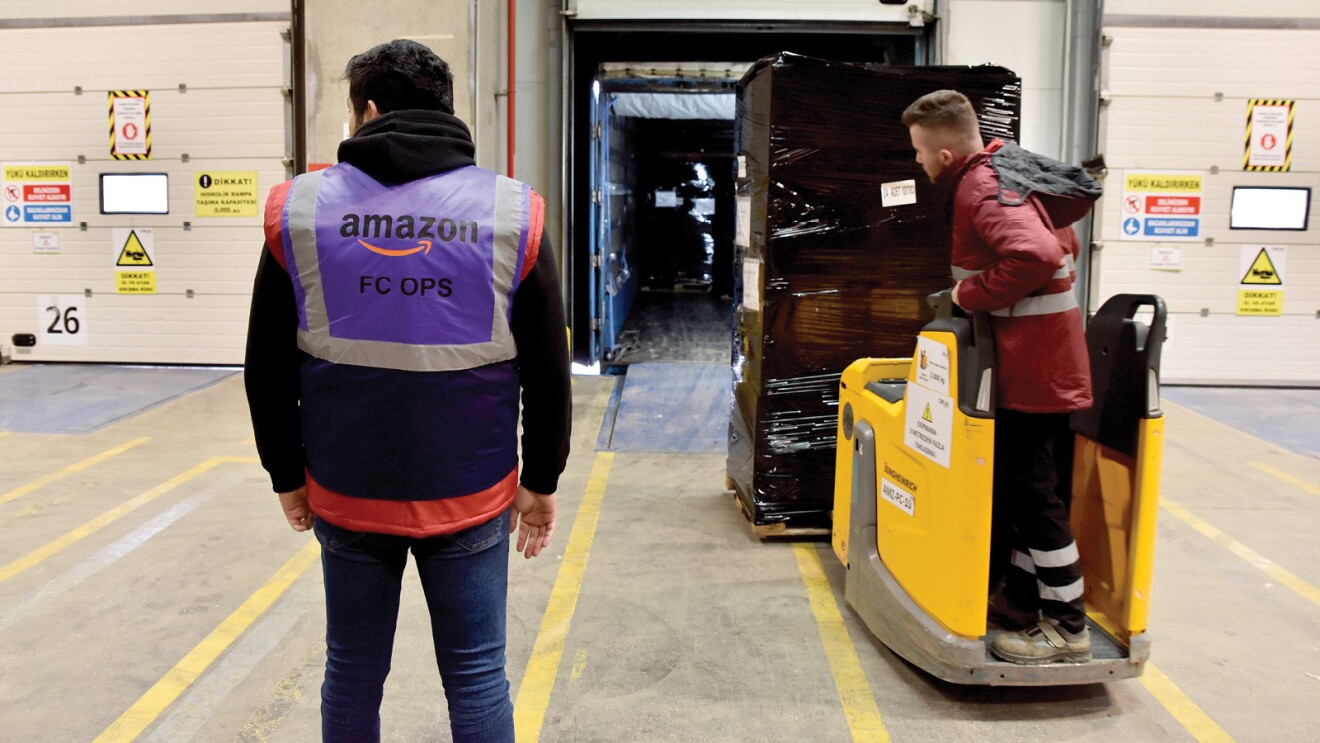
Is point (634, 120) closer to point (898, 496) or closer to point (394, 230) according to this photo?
point (898, 496)

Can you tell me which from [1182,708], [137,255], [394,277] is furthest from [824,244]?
[137,255]

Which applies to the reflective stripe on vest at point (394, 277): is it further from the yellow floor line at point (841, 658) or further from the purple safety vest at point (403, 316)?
the yellow floor line at point (841, 658)

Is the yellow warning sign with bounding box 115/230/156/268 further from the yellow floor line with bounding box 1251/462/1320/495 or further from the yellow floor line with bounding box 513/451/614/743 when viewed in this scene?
the yellow floor line with bounding box 1251/462/1320/495

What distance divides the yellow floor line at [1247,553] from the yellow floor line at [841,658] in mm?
1974

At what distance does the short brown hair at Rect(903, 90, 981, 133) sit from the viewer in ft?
10.1

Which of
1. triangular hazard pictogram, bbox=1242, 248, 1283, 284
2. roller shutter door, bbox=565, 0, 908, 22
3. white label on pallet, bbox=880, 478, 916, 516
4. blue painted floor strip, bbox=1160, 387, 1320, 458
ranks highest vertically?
roller shutter door, bbox=565, 0, 908, 22

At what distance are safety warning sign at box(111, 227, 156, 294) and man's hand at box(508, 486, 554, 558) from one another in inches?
322

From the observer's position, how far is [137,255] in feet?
29.4

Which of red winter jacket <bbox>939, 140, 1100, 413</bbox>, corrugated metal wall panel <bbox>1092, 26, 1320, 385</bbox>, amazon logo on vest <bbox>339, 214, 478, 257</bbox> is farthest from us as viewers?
corrugated metal wall panel <bbox>1092, 26, 1320, 385</bbox>

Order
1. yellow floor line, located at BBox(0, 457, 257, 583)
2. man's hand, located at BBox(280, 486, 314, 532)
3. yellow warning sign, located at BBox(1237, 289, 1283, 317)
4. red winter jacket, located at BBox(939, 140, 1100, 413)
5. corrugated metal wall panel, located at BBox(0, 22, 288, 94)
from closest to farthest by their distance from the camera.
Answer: man's hand, located at BBox(280, 486, 314, 532), red winter jacket, located at BBox(939, 140, 1100, 413), yellow floor line, located at BBox(0, 457, 257, 583), yellow warning sign, located at BBox(1237, 289, 1283, 317), corrugated metal wall panel, located at BBox(0, 22, 288, 94)

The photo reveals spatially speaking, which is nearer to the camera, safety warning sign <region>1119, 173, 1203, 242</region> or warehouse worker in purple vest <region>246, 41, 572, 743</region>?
warehouse worker in purple vest <region>246, 41, 572, 743</region>

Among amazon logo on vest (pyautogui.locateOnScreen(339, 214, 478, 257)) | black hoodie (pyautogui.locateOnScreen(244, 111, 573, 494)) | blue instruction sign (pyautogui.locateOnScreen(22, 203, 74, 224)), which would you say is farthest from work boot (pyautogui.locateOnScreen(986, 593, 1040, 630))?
blue instruction sign (pyautogui.locateOnScreen(22, 203, 74, 224))

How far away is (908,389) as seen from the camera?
325cm

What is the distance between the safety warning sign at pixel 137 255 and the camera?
8961 mm
